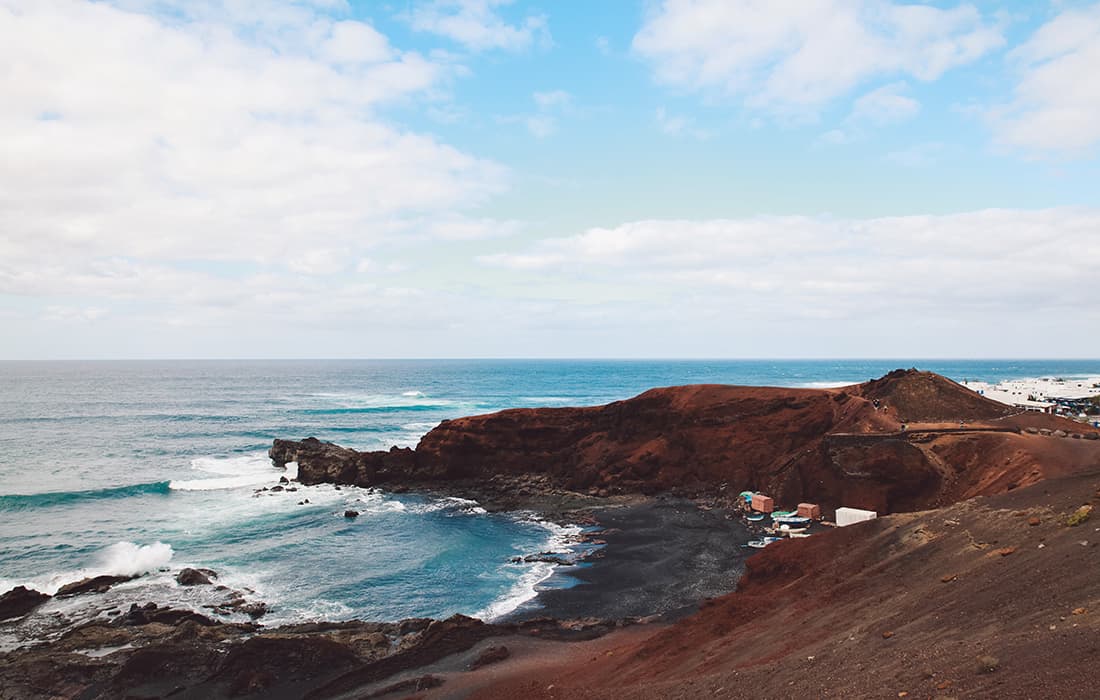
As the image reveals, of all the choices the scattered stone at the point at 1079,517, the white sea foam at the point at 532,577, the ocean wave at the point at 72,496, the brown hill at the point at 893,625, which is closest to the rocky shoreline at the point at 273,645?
the white sea foam at the point at 532,577

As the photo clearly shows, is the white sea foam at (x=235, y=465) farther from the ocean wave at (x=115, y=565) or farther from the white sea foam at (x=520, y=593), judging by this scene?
the white sea foam at (x=520, y=593)

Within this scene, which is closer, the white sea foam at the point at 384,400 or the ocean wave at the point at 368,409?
the ocean wave at the point at 368,409

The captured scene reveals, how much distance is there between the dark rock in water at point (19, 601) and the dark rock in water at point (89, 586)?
0.75 m

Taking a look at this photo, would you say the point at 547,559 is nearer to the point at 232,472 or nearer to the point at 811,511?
the point at 811,511

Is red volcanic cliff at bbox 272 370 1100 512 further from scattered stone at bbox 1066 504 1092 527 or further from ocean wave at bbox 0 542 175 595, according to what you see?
ocean wave at bbox 0 542 175 595

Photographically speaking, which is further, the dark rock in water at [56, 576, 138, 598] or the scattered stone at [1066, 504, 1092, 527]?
the dark rock in water at [56, 576, 138, 598]

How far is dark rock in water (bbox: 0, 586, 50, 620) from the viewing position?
2577 centimetres

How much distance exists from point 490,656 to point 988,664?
15.1 m

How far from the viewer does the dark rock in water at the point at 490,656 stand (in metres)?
20.6

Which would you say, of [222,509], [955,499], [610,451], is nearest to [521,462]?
[610,451]

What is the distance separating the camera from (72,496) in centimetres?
4547

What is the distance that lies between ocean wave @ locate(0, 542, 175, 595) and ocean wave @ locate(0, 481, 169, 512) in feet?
44.2

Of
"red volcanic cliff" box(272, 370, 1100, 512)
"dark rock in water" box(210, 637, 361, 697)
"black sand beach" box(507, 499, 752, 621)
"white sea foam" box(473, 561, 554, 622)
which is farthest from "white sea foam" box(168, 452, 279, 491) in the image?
"dark rock in water" box(210, 637, 361, 697)

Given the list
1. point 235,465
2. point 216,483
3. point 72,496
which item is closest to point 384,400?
point 235,465
